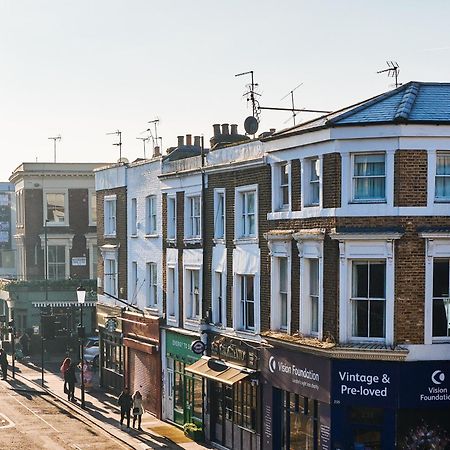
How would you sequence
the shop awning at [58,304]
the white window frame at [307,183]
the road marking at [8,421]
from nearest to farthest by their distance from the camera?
the white window frame at [307,183]
the road marking at [8,421]
the shop awning at [58,304]

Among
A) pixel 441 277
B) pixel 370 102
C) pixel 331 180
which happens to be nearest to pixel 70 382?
pixel 331 180

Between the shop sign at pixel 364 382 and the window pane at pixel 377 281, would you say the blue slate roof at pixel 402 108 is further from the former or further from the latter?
the shop sign at pixel 364 382

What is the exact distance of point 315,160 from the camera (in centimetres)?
2989

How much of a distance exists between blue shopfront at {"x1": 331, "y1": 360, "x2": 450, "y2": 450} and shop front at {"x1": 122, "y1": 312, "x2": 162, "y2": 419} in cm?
1651

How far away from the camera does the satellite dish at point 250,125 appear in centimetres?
3816

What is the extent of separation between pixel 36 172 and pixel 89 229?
5833 millimetres

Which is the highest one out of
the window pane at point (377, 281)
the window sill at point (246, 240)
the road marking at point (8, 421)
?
the window sill at point (246, 240)

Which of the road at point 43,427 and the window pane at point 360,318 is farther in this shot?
the road at point 43,427

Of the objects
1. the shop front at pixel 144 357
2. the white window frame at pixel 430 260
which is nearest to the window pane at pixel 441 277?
the white window frame at pixel 430 260

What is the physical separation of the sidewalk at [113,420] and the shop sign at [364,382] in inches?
397

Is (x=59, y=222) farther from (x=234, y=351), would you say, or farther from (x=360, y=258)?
(x=360, y=258)

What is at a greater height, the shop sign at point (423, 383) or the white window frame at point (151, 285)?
the white window frame at point (151, 285)

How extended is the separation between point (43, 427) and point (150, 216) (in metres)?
10.4

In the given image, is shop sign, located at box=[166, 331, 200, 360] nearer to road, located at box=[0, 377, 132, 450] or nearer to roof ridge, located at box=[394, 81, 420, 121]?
road, located at box=[0, 377, 132, 450]
